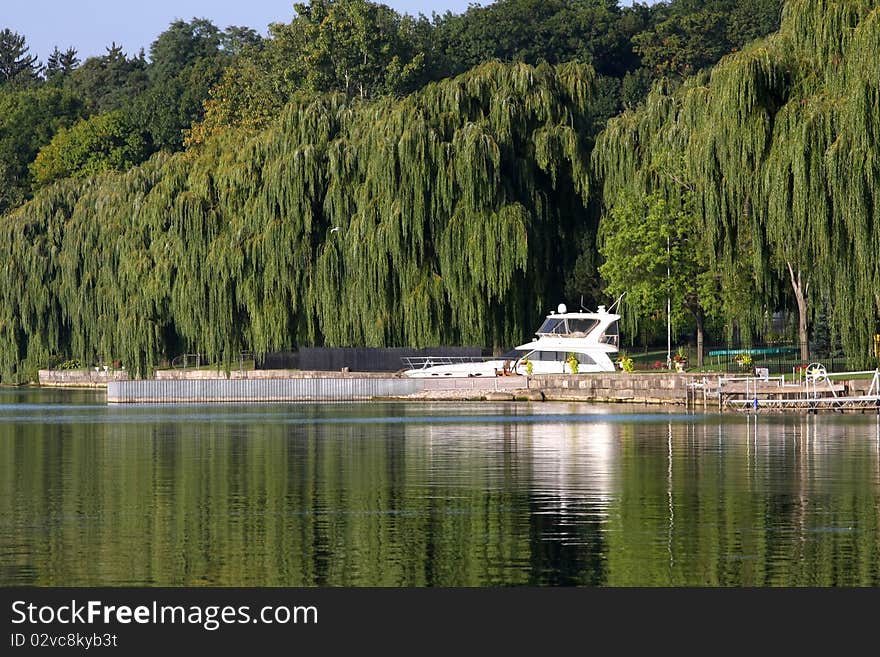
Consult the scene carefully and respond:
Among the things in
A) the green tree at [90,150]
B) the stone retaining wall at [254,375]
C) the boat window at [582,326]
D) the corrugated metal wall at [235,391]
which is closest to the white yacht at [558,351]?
the boat window at [582,326]

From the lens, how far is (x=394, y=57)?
407 feet

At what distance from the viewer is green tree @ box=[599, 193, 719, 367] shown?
197ft

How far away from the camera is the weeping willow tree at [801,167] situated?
42.2 m

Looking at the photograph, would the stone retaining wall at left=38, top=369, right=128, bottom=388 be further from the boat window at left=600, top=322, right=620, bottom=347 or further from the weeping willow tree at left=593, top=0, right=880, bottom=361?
the weeping willow tree at left=593, top=0, right=880, bottom=361

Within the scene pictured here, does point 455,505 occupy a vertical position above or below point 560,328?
below

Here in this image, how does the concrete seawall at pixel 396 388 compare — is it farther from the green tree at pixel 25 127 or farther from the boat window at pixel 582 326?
the green tree at pixel 25 127

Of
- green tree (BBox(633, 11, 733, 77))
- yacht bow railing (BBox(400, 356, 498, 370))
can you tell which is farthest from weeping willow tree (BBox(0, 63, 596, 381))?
green tree (BBox(633, 11, 733, 77))

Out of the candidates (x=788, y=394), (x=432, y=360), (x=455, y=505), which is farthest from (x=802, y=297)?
(x=455, y=505)

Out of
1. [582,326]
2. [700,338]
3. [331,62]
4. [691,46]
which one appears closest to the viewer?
[700,338]

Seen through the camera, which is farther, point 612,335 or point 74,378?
point 74,378

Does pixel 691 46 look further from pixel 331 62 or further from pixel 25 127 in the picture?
pixel 25 127

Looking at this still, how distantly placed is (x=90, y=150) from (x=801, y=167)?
101871 mm

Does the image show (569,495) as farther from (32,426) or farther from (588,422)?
(32,426)

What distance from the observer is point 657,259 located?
59906 millimetres
